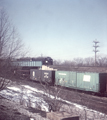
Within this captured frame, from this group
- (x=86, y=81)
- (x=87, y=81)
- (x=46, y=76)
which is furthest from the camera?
(x=46, y=76)

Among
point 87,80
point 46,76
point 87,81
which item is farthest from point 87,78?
point 46,76

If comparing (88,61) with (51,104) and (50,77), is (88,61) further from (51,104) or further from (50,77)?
(51,104)

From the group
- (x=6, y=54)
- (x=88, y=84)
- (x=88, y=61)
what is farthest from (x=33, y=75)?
(x=88, y=61)

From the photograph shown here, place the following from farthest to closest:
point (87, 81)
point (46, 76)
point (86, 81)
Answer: point (46, 76), point (86, 81), point (87, 81)

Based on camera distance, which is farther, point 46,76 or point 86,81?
point 46,76

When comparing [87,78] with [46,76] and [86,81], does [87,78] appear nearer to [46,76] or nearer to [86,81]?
[86,81]

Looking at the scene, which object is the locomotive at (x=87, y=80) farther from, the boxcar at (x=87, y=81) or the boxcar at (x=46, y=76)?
the boxcar at (x=46, y=76)

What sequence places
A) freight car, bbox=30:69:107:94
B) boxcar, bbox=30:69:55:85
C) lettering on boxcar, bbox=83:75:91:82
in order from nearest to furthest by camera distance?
freight car, bbox=30:69:107:94 < lettering on boxcar, bbox=83:75:91:82 < boxcar, bbox=30:69:55:85

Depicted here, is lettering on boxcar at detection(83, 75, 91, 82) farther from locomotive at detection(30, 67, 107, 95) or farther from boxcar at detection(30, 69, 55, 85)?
boxcar at detection(30, 69, 55, 85)

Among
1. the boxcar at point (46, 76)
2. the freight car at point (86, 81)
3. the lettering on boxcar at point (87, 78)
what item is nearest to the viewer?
the freight car at point (86, 81)

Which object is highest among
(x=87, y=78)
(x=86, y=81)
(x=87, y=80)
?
(x=87, y=78)

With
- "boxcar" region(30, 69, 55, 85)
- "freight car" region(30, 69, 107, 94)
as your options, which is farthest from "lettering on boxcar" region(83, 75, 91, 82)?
"boxcar" region(30, 69, 55, 85)

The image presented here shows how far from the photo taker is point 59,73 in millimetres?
23203

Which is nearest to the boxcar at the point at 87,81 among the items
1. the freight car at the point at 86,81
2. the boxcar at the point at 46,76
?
the freight car at the point at 86,81
